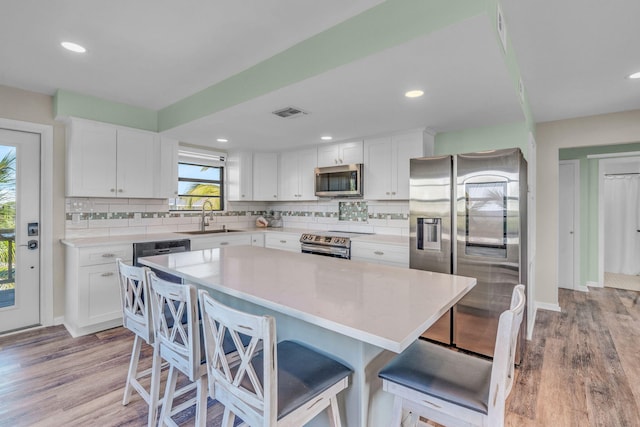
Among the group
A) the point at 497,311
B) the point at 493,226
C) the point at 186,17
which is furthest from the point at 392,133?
the point at 186,17

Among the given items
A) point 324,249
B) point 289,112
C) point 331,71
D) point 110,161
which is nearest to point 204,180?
point 110,161

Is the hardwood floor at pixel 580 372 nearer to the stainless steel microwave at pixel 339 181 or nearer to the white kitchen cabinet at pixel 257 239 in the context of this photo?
the stainless steel microwave at pixel 339 181

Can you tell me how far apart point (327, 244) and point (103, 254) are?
2.35 m

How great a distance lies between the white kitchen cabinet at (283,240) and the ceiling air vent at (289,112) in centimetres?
175

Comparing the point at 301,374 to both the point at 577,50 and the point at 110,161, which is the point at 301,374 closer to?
the point at 577,50

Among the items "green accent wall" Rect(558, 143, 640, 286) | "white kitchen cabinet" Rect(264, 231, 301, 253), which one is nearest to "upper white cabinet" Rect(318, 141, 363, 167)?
"white kitchen cabinet" Rect(264, 231, 301, 253)

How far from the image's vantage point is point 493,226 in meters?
2.61

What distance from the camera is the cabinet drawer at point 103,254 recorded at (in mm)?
3023

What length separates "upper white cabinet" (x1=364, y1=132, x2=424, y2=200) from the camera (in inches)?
139

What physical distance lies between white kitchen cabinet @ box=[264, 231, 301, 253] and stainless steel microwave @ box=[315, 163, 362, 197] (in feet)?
2.28

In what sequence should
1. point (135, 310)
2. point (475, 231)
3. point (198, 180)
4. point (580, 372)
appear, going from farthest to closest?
point (198, 180)
point (475, 231)
point (580, 372)
point (135, 310)

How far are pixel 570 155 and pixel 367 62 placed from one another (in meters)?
4.83

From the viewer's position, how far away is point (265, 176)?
495 centimetres

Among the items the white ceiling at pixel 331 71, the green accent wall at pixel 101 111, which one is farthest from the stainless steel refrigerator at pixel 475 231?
the green accent wall at pixel 101 111
